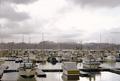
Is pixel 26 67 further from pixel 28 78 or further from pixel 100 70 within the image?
pixel 100 70

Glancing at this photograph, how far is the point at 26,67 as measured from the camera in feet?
114

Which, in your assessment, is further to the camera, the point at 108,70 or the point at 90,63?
the point at 90,63

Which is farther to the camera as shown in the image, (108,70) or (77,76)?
(108,70)

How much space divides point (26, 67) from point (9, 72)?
3612mm

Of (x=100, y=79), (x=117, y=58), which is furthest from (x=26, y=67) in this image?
(x=117, y=58)

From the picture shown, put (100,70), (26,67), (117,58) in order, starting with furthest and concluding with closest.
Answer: (117,58), (100,70), (26,67)

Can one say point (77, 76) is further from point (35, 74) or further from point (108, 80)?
point (35, 74)

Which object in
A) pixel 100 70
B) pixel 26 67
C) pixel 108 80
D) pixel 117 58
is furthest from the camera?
→ pixel 117 58

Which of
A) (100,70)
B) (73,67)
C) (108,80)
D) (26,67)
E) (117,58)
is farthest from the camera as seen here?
(117,58)

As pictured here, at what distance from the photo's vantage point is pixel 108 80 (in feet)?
99.3

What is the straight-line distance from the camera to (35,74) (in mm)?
34281

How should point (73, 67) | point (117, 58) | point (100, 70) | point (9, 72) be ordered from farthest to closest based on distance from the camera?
1. point (117, 58)
2. point (100, 70)
3. point (9, 72)
4. point (73, 67)

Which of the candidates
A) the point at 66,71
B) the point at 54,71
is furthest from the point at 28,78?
the point at 54,71

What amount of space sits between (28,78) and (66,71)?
4.21 meters
